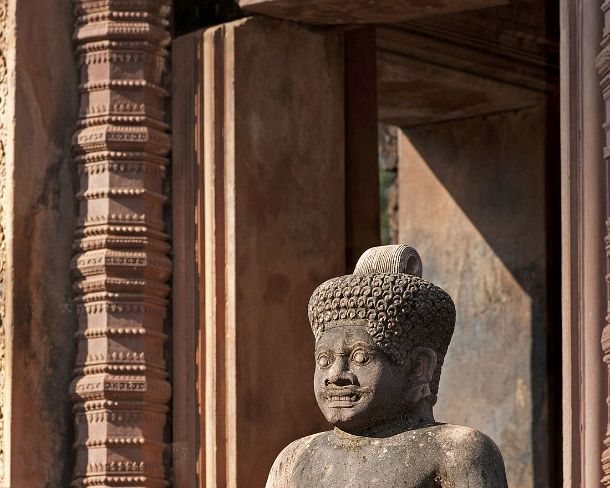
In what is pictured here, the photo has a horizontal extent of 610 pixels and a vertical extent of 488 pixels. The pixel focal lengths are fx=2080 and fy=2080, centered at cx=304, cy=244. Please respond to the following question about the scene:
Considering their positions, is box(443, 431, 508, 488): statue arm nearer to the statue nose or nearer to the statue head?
the statue head

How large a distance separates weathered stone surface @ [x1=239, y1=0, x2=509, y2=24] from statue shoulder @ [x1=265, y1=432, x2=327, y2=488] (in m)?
2.84

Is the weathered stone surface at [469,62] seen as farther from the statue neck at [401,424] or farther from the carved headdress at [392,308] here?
the statue neck at [401,424]

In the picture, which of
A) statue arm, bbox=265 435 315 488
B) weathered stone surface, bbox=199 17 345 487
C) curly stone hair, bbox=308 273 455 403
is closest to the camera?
curly stone hair, bbox=308 273 455 403

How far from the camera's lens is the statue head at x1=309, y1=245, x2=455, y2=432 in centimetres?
712

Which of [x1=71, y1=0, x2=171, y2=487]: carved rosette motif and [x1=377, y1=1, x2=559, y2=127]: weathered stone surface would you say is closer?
[x1=71, y1=0, x2=171, y2=487]: carved rosette motif

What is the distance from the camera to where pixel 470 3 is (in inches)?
373

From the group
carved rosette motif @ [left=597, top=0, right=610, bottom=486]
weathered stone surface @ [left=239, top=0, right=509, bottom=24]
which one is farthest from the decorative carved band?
carved rosette motif @ [left=597, top=0, right=610, bottom=486]

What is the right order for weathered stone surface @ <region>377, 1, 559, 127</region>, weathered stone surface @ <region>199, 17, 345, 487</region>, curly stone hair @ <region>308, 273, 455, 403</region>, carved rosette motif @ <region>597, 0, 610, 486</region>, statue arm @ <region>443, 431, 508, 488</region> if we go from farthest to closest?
weathered stone surface @ <region>377, 1, 559, 127</region> < weathered stone surface @ <region>199, 17, 345, 487</region> < carved rosette motif @ <region>597, 0, 610, 486</region> < curly stone hair @ <region>308, 273, 455, 403</region> < statue arm @ <region>443, 431, 508, 488</region>

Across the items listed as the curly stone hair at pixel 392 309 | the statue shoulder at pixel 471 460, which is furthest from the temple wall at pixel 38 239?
the statue shoulder at pixel 471 460

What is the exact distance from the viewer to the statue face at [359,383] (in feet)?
23.4

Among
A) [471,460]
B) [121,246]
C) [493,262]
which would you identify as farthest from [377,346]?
[493,262]

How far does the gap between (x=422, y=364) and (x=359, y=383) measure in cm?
24

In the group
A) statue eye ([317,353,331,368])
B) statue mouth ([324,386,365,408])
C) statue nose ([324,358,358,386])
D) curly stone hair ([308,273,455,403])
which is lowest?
statue mouth ([324,386,365,408])

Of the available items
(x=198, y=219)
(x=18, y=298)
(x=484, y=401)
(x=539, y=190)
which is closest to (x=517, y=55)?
(x=539, y=190)
